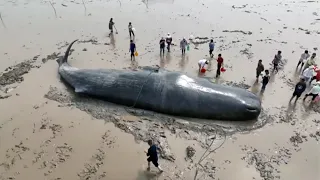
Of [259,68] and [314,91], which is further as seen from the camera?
[259,68]

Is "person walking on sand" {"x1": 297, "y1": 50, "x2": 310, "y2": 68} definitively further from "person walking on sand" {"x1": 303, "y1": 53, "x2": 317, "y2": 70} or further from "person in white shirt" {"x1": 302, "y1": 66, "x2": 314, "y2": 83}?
"person in white shirt" {"x1": 302, "y1": 66, "x2": 314, "y2": 83}

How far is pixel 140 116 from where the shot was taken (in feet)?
35.7

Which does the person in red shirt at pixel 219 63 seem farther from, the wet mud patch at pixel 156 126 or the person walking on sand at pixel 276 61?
the wet mud patch at pixel 156 126

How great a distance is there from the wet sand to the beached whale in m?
0.34

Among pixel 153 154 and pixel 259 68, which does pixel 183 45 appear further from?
pixel 153 154

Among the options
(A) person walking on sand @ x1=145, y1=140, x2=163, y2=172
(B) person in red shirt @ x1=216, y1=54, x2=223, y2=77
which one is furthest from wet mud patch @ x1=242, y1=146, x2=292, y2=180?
(B) person in red shirt @ x1=216, y1=54, x2=223, y2=77

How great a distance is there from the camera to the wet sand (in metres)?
8.89

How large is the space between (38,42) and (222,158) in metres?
13.1

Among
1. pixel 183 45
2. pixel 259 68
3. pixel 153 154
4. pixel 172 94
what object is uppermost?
pixel 183 45

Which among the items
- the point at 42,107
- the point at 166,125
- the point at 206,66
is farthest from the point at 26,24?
the point at 166,125

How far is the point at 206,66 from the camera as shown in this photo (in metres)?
14.8

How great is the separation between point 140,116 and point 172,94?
1.45m

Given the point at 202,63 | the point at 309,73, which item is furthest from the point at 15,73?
the point at 309,73

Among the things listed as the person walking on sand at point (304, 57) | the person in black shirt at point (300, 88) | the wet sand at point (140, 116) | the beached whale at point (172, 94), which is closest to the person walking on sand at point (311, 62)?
the person walking on sand at point (304, 57)
